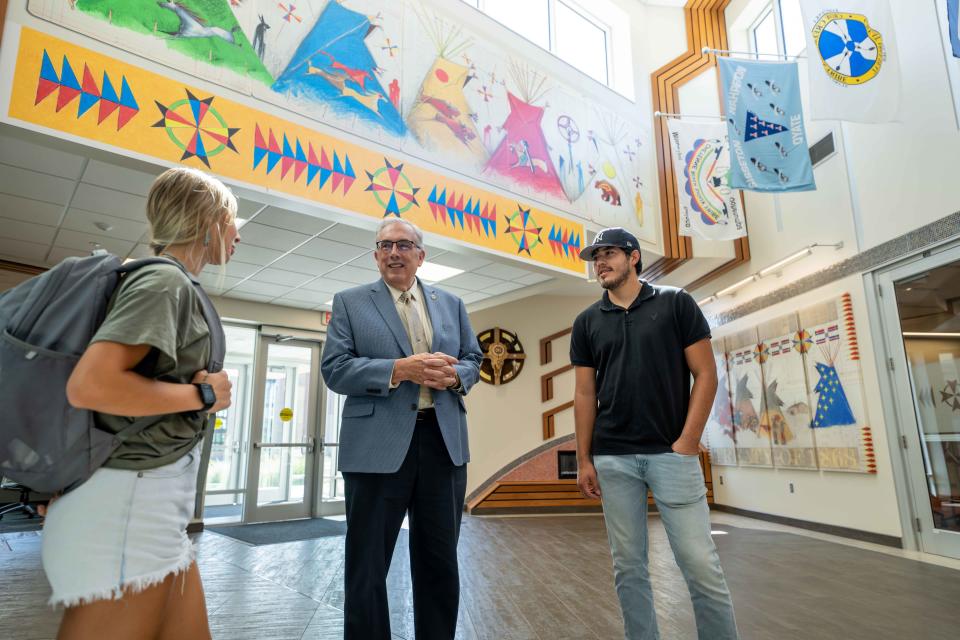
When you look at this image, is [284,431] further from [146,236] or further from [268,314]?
[146,236]

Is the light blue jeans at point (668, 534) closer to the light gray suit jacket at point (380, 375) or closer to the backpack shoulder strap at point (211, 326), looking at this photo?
the light gray suit jacket at point (380, 375)

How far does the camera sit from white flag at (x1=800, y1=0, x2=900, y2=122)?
4.40 meters

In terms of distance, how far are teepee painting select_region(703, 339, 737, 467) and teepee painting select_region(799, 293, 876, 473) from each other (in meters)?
1.41

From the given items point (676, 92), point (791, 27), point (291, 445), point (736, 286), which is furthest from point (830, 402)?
point (291, 445)

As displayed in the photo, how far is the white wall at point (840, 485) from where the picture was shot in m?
4.88

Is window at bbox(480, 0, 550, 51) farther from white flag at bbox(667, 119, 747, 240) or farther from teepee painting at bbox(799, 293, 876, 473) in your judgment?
teepee painting at bbox(799, 293, 876, 473)

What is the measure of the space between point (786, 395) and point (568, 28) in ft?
17.8

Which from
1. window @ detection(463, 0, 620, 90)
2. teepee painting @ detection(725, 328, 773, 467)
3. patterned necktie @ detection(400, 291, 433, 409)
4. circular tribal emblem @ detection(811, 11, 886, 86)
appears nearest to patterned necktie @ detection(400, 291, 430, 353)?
patterned necktie @ detection(400, 291, 433, 409)

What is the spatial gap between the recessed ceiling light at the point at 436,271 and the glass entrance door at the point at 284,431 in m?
2.29

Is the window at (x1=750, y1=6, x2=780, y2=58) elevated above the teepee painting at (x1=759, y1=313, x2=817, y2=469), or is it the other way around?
the window at (x1=750, y1=6, x2=780, y2=58)

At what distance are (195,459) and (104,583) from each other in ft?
0.75

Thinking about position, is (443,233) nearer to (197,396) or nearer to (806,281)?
(806,281)

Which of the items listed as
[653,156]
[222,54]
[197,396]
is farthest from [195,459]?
[653,156]

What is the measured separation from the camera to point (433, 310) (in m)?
1.98
